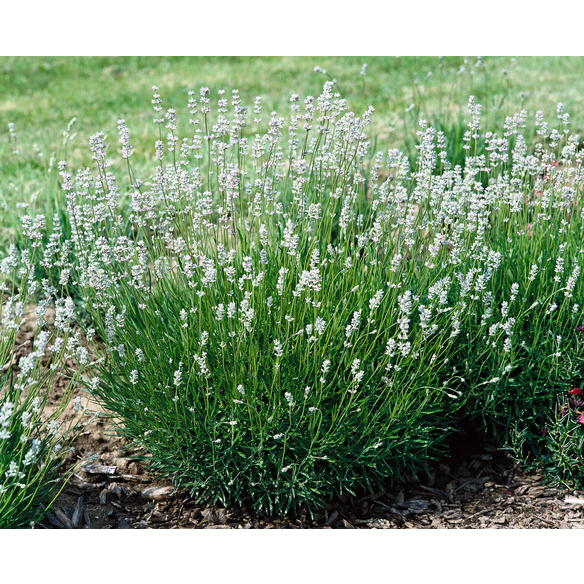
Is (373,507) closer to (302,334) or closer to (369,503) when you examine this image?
(369,503)

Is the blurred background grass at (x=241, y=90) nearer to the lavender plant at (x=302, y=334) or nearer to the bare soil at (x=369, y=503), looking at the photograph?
the lavender plant at (x=302, y=334)

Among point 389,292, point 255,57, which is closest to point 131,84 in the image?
point 255,57

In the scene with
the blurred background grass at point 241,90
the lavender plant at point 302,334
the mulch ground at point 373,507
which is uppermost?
the blurred background grass at point 241,90

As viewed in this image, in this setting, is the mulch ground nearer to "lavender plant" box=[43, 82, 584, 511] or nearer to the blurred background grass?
"lavender plant" box=[43, 82, 584, 511]

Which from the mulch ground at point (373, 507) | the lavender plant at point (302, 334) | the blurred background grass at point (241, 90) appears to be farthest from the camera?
the blurred background grass at point (241, 90)

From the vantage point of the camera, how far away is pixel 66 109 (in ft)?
27.9

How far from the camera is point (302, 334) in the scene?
2844 mm

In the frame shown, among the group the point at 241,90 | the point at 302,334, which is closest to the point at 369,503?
the point at 302,334

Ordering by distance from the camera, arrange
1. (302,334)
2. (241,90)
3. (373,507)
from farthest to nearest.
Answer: (241,90) < (373,507) < (302,334)

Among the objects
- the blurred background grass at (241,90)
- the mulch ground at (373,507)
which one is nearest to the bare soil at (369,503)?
the mulch ground at (373,507)

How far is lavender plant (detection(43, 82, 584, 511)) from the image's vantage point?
2.79 metres

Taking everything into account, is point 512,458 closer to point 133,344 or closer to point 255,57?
point 133,344

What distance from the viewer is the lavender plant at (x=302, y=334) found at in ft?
9.15

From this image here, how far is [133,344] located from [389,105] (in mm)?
5600
